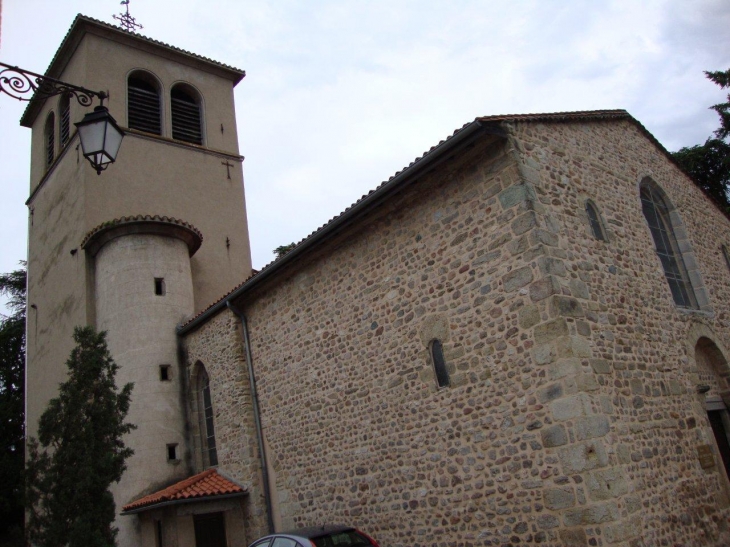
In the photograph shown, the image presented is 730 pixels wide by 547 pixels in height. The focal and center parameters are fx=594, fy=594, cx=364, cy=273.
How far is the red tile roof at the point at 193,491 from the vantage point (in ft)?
34.1

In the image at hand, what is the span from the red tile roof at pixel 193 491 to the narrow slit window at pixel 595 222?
7.58 m

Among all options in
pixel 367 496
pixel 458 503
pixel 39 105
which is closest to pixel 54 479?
pixel 367 496

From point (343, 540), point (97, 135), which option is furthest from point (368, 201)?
point (343, 540)

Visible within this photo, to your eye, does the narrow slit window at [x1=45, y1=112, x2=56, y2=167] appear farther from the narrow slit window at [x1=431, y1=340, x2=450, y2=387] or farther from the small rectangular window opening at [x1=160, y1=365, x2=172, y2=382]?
the narrow slit window at [x1=431, y1=340, x2=450, y2=387]

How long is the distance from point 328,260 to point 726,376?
6510 millimetres

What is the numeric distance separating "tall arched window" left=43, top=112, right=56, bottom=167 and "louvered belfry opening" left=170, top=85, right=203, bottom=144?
3.61 m

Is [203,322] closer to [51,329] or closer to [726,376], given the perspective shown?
[51,329]

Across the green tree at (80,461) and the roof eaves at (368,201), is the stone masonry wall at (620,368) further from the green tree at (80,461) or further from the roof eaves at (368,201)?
the green tree at (80,461)

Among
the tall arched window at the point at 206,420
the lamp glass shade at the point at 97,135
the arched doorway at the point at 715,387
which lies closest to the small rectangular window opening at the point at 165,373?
the tall arched window at the point at 206,420

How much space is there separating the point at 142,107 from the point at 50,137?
3678 mm

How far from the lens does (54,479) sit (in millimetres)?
7215

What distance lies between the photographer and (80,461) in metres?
7.30

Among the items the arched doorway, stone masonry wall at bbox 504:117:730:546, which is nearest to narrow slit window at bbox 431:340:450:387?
stone masonry wall at bbox 504:117:730:546

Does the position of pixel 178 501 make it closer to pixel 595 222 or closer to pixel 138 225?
pixel 138 225
